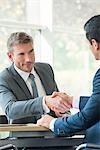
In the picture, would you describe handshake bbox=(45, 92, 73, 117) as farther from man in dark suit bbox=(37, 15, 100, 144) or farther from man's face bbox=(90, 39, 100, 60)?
man's face bbox=(90, 39, 100, 60)

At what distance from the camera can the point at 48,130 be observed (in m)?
2.22

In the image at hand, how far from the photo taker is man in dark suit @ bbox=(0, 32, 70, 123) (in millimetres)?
2516

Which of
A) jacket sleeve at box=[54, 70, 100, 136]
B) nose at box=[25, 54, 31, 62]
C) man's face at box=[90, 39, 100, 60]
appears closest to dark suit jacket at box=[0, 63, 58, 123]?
nose at box=[25, 54, 31, 62]

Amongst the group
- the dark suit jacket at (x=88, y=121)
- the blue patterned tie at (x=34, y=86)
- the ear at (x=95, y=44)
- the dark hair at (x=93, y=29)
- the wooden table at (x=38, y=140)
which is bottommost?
the wooden table at (x=38, y=140)

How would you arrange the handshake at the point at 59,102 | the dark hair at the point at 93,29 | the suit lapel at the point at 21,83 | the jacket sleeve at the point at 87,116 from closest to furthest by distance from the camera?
the jacket sleeve at the point at 87,116 < the dark hair at the point at 93,29 < the handshake at the point at 59,102 < the suit lapel at the point at 21,83

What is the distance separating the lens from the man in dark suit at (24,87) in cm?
252

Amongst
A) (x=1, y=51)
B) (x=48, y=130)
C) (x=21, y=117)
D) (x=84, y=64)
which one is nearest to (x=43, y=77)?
(x=21, y=117)

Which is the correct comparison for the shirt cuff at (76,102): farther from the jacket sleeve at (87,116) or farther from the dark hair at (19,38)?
the dark hair at (19,38)

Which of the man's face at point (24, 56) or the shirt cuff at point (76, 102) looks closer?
the shirt cuff at point (76, 102)

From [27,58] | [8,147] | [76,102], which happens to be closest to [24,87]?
[27,58]

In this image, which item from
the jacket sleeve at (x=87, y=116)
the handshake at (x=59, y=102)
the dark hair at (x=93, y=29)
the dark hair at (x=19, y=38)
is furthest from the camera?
the dark hair at (x=19, y=38)

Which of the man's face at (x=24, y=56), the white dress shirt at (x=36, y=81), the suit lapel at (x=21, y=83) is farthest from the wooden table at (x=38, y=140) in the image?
the man's face at (x=24, y=56)

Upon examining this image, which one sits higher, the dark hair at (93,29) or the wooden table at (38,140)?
the dark hair at (93,29)

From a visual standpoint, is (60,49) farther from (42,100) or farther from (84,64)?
(42,100)
